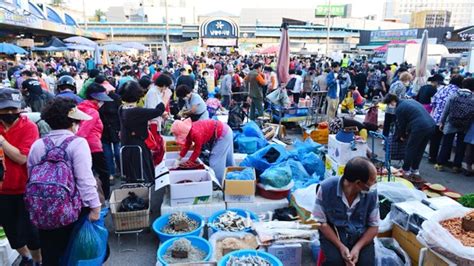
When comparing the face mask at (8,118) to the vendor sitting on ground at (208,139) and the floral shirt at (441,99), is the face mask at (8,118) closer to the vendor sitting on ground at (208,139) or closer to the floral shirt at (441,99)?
the vendor sitting on ground at (208,139)

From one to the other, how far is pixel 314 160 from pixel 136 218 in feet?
9.28

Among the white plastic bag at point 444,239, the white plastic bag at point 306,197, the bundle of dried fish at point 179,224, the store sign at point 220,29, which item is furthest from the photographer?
the store sign at point 220,29

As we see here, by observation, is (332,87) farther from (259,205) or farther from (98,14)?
(98,14)

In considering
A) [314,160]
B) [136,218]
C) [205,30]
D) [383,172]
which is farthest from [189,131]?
[205,30]

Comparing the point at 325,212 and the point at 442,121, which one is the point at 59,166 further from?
the point at 442,121

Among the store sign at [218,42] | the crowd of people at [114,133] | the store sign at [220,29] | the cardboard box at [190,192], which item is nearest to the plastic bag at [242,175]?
the cardboard box at [190,192]

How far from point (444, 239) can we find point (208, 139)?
2.86m

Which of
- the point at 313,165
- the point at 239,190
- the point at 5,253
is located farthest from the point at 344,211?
the point at 5,253

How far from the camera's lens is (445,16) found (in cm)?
8844

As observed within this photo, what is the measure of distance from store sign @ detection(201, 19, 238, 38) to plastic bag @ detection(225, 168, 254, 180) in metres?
31.1

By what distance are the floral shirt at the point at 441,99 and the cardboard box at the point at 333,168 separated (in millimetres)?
2603

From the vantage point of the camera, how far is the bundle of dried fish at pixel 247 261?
2.93 m

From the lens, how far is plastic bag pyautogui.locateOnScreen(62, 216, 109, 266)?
2432mm

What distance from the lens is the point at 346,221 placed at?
2.71 metres
